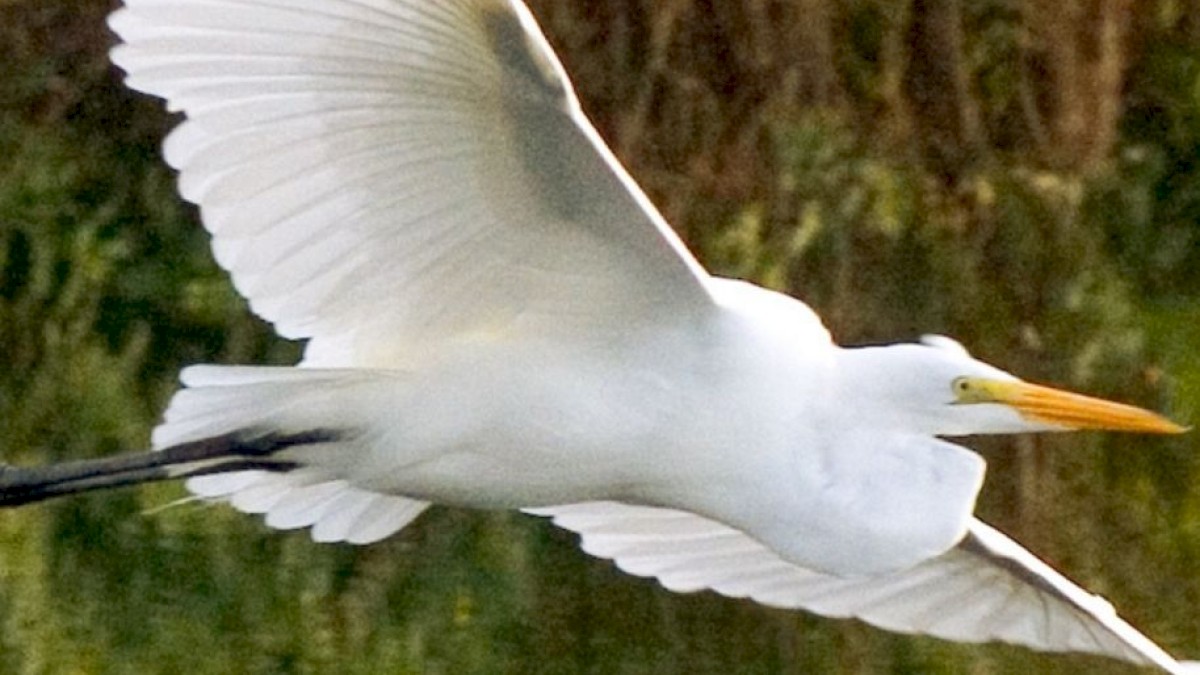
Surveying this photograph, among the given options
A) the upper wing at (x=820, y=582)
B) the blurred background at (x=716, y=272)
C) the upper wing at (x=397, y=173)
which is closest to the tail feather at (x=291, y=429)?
the upper wing at (x=397, y=173)

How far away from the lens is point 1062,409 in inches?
88.7

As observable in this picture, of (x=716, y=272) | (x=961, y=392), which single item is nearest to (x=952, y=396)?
(x=961, y=392)

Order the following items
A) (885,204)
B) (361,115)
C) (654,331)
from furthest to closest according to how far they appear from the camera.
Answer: (885,204), (654,331), (361,115)

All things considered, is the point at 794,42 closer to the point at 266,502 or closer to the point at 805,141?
the point at 805,141

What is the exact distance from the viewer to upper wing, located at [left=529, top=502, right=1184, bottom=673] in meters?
2.56

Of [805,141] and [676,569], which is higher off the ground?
[805,141]

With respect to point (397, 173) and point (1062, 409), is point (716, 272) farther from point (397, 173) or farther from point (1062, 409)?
point (397, 173)

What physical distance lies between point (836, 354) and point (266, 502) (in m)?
0.51

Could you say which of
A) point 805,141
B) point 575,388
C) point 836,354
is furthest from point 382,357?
point 805,141

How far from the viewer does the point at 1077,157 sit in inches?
140

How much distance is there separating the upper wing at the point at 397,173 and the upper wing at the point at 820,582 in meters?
0.37

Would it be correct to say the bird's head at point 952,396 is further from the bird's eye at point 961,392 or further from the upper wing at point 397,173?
the upper wing at point 397,173

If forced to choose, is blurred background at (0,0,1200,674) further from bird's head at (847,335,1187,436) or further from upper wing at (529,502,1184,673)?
bird's head at (847,335,1187,436)

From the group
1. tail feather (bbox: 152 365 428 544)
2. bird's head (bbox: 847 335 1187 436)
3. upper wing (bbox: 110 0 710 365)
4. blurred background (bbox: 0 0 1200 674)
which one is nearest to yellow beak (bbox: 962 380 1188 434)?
bird's head (bbox: 847 335 1187 436)
